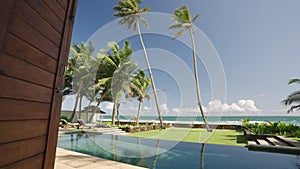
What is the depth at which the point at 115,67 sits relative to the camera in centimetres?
1392

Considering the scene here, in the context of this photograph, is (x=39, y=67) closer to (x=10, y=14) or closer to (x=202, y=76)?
(x=10, y=14)

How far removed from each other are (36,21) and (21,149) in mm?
941

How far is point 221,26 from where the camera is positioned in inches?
482

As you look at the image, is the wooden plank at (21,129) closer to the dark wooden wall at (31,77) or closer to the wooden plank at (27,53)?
the dark wooden wall at (31,77)

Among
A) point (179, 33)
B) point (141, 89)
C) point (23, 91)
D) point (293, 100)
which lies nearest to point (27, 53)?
point (23, 91)

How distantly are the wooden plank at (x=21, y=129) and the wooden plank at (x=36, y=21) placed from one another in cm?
70

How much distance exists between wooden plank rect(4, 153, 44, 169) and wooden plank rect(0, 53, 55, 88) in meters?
0.56

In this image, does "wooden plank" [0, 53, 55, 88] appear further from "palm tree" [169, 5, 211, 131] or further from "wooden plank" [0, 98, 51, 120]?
"palm tree" [169, 5, 211, 131]

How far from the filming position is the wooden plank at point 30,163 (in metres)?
1.00

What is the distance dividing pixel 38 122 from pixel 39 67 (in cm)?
44

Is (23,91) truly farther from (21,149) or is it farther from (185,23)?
(185,23)

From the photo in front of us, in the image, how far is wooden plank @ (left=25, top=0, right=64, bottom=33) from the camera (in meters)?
1.16

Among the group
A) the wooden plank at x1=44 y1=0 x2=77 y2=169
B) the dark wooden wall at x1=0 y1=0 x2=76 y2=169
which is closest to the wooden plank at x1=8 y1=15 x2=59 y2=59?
the dark wooden wall at x1=0 y1=0 x2=76 y2=169

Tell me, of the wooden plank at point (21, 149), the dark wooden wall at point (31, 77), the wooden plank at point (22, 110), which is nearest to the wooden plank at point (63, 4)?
the dark wooden wall at point (31, 77)
